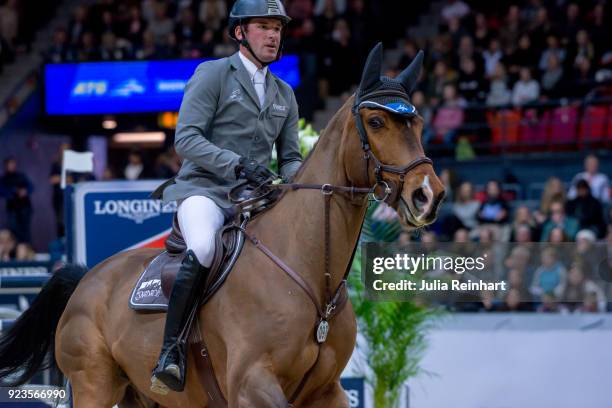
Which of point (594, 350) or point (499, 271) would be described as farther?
point (594, 350)

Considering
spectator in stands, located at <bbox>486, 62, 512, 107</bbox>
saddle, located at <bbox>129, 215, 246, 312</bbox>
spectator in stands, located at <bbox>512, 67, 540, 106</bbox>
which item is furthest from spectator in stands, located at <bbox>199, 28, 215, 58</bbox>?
saddle, located at <bbox>129, 215, 246, 312</bbox>

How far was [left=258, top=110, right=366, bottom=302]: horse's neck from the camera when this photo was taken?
18.0 feet

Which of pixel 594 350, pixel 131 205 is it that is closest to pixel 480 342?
pixel 594 350

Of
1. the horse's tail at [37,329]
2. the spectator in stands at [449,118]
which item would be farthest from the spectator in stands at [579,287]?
the spectator in stands at [449,118]

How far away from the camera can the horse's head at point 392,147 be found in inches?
197

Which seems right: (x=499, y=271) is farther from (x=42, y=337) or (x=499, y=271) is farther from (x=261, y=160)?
(x=42, y=337)

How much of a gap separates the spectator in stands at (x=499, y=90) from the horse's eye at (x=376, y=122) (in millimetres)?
10515

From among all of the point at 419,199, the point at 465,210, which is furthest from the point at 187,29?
the point at 419,199

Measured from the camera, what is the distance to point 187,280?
220 inches

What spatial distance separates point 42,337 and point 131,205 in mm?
1411

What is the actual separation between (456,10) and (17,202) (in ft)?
25.4

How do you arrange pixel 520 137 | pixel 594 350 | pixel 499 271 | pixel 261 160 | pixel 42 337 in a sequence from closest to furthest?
pixel 261 160 < pixel 42 337 < pixel 499 271 < pixel 594 350 < pixel 520 137

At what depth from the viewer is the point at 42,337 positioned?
710cm

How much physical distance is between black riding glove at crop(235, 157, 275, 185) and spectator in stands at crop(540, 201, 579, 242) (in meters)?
6.94
